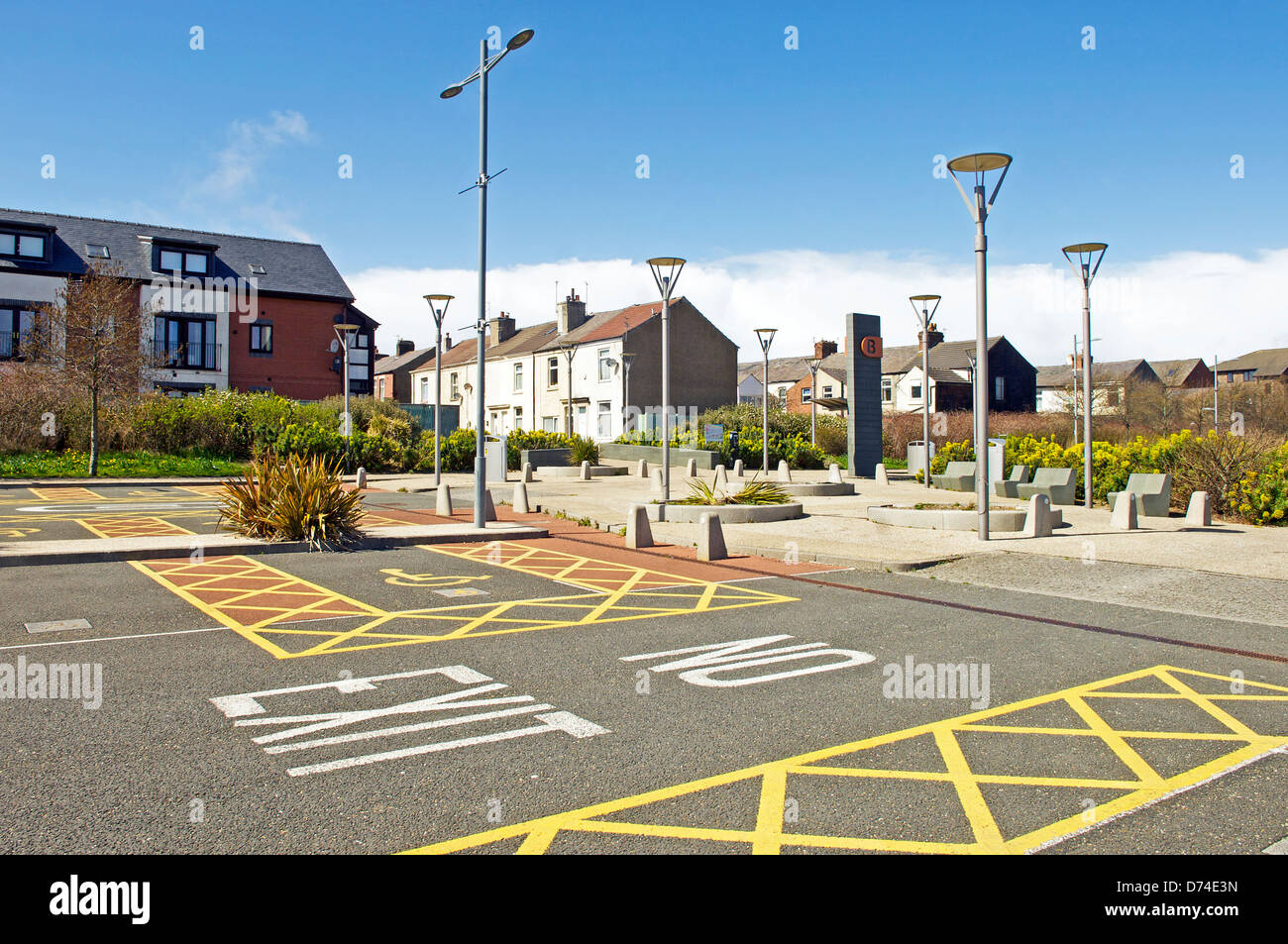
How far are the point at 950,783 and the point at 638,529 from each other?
9890mm

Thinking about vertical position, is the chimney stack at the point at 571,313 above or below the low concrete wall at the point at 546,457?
above

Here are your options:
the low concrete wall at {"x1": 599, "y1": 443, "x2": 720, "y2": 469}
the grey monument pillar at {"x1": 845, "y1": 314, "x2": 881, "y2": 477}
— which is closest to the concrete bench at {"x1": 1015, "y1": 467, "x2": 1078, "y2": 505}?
the grey monument pillar at {"x1": 845, "y1": 314, "x2": 881, "y2": 477}

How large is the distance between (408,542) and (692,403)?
1618 inches

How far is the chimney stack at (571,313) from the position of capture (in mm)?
57625

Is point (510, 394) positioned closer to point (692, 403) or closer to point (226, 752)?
point (692, 403)

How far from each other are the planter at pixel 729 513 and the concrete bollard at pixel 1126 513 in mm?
5713

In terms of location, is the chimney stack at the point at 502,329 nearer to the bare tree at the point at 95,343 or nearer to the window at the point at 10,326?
the window at the point at 10,326

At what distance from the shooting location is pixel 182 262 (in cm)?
4469

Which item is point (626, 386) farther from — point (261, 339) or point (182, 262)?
point (182, 262)

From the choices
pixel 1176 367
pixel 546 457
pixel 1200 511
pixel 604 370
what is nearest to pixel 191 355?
pixel 546 457

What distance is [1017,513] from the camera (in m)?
15.4

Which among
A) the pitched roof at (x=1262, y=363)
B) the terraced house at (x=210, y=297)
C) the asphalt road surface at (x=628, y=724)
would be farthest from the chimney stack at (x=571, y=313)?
the pitched roof at (x=1262, y=363)

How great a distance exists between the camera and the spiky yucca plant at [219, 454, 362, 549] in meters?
13.6
